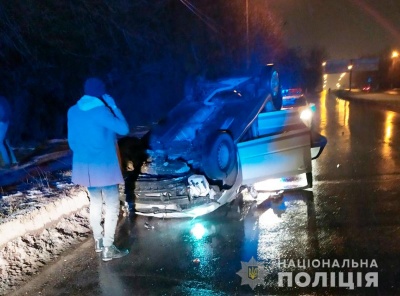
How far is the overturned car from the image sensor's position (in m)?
4.94

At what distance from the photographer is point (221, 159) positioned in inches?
201

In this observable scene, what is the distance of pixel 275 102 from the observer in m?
6.70

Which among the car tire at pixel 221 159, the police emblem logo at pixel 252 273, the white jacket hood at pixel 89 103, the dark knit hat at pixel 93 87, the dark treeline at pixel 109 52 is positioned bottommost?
the police emblem logo at pixel 252 273

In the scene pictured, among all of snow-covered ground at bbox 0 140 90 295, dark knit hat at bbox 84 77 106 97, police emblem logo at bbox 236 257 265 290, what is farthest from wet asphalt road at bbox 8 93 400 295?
dark knit hat at bbox 84 77 106 97

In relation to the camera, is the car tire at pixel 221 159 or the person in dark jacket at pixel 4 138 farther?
the person in dark jacket at pixel 4 138

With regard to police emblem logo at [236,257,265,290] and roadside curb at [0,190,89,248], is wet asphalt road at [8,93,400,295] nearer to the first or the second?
police emblem logo at [236,257,265,290]

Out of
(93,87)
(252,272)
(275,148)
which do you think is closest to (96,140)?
(93,87)

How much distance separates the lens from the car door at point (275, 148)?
547 cm

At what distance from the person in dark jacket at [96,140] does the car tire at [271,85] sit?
3168 mm

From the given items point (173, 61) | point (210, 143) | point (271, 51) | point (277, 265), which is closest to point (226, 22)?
point (173, 61)

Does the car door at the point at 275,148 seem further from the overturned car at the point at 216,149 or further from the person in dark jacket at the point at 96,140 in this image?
the person in dark jacket at the point at 96,140

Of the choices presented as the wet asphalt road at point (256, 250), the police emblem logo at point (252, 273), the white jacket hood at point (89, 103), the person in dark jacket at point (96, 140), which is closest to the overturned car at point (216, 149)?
the wet asphalt road at point (256, 250)

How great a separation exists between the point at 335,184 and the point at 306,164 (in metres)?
0.96

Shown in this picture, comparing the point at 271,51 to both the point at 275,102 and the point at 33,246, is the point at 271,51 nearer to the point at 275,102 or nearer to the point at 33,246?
the point at 275,102
